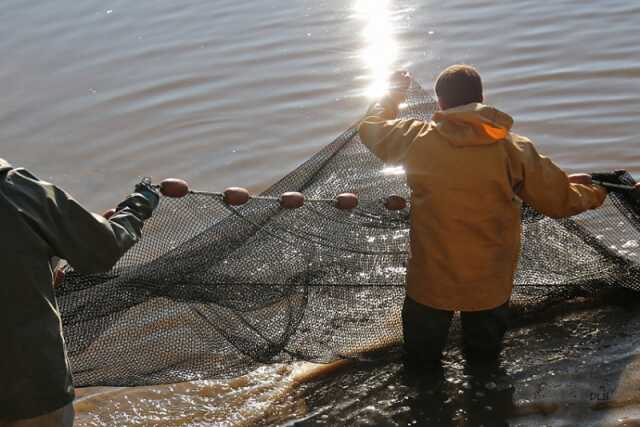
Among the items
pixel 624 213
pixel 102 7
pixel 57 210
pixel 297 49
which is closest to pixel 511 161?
pixel 624 213

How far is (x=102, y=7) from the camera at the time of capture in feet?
37.2

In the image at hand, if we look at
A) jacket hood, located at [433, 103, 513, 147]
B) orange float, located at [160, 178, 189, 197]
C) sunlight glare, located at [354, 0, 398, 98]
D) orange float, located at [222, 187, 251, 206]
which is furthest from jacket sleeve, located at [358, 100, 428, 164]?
sunlight glare, located at [354, 0, 398, 98]

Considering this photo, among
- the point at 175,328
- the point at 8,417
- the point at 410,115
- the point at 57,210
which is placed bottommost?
the point at 175,328

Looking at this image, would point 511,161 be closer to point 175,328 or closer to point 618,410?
point 618,410

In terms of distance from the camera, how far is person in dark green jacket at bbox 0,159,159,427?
262cm

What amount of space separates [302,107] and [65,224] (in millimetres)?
5516

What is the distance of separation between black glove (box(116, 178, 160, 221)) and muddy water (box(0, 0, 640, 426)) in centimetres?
131

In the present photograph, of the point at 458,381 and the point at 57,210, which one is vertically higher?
the point at 57,210

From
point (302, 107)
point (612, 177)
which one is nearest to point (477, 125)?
point (612, 177)

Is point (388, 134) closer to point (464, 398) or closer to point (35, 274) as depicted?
point (464, 398)

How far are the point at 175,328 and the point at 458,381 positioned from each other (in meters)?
1.39

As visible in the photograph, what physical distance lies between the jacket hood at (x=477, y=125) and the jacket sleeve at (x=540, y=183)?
12 centimetres

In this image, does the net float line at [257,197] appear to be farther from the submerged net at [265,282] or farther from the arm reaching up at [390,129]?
the arm reaching up at [390,129]

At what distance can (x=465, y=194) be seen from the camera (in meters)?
3.32
